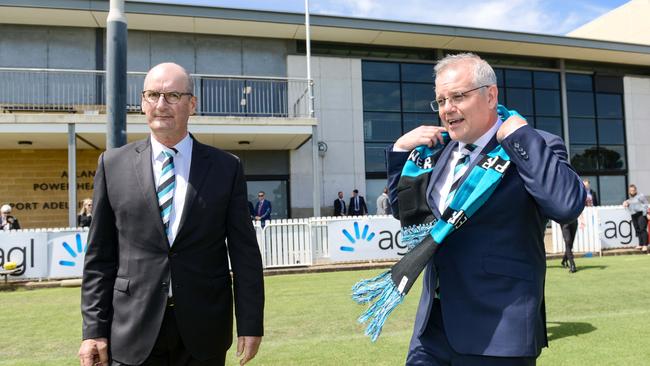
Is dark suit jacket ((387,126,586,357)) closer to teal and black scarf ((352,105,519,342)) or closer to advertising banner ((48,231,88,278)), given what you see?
teal and black scarf ((352,105,519,342))

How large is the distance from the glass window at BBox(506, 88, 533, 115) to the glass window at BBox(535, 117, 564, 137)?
61cm

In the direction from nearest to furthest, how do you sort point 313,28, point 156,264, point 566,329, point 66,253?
point 156,264 < point 566,329 < point 66,253 < point 313,28

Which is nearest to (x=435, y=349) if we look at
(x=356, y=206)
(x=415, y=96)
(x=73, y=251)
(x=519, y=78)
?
(x=73, y=251)

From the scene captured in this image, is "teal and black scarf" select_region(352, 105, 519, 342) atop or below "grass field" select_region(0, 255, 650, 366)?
atop

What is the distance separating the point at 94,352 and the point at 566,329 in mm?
5089

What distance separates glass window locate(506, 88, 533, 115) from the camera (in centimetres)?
2212

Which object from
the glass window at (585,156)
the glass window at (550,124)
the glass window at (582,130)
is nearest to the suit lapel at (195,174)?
the glass window at (550,124)

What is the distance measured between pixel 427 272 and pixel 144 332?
1295mm

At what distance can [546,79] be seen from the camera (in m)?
22.7

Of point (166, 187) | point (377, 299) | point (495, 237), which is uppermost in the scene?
point (166, 187)

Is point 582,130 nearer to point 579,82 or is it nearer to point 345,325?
point 579,82

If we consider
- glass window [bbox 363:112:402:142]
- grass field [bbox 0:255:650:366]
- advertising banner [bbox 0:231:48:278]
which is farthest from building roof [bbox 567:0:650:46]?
advertising banner [bbox 0:231:48:278]

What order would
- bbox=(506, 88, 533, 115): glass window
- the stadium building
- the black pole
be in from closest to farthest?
the black pole → the stadium building → bbox=(506, 88, 533, 115): glass window

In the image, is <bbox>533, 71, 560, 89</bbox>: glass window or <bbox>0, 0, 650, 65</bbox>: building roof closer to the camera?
<bbox>0, 0, 650, 65</bbox>: building roof
